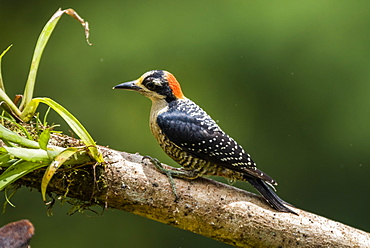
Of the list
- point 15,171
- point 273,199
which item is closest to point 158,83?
point 273,199

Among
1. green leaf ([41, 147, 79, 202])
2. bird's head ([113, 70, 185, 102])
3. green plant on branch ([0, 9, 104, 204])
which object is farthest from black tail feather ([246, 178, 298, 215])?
Result: green leaf ([41, 147, 79, 202])

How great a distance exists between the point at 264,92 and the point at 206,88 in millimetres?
581

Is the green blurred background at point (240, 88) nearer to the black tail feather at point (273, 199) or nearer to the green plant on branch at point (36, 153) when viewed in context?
the black tail feather at point (273, 199)

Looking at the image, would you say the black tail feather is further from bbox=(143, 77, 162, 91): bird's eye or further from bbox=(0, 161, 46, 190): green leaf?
bbox=(0, 161, 46, 190): green leaf

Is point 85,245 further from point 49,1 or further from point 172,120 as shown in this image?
point 172,120

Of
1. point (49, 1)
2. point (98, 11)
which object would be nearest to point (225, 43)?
point (98, 11)

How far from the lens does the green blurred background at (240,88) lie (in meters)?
5.00

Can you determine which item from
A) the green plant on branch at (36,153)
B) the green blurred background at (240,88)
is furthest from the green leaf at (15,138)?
the green blurred background at (240,88)

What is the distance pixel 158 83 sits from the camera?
2670 mm

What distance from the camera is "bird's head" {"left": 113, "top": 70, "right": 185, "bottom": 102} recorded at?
2.67 meters

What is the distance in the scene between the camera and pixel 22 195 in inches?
196

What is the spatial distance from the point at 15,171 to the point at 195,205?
781 mm

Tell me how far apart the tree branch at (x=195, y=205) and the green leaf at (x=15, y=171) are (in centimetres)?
10

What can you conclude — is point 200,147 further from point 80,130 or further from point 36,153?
point 36,153
